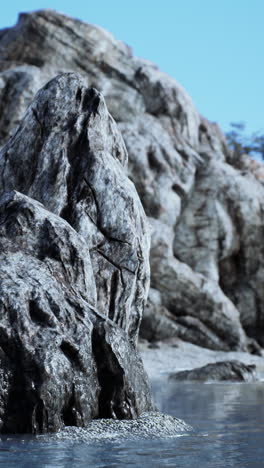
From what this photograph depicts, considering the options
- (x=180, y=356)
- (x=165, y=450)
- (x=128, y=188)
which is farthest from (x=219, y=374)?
(x=165, y=450)

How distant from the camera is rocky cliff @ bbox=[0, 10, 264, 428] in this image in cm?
1216

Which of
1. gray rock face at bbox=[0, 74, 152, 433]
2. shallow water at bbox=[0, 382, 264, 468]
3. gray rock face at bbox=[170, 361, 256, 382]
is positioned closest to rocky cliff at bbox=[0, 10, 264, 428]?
gray rock face at bbox=[0, 74, 152, 433]

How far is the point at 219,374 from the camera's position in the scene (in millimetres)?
22219

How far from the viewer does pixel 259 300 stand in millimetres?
37656

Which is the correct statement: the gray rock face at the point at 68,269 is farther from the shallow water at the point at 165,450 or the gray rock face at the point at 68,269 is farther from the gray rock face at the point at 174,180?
the gray rock face at the point at 174,180

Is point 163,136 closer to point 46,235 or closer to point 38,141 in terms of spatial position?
point 38,141

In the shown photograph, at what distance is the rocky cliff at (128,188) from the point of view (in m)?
12.2

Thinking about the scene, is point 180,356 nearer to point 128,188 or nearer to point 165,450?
point 128,188

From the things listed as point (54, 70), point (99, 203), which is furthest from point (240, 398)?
point (54, 70)

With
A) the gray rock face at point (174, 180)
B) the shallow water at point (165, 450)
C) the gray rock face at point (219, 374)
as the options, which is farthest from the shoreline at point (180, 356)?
the shallow water at point (165, 450)

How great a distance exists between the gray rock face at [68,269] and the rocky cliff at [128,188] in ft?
0.09

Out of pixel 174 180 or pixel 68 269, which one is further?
pixel 174 180

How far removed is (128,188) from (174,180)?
25.0m

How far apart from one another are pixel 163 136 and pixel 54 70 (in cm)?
711
